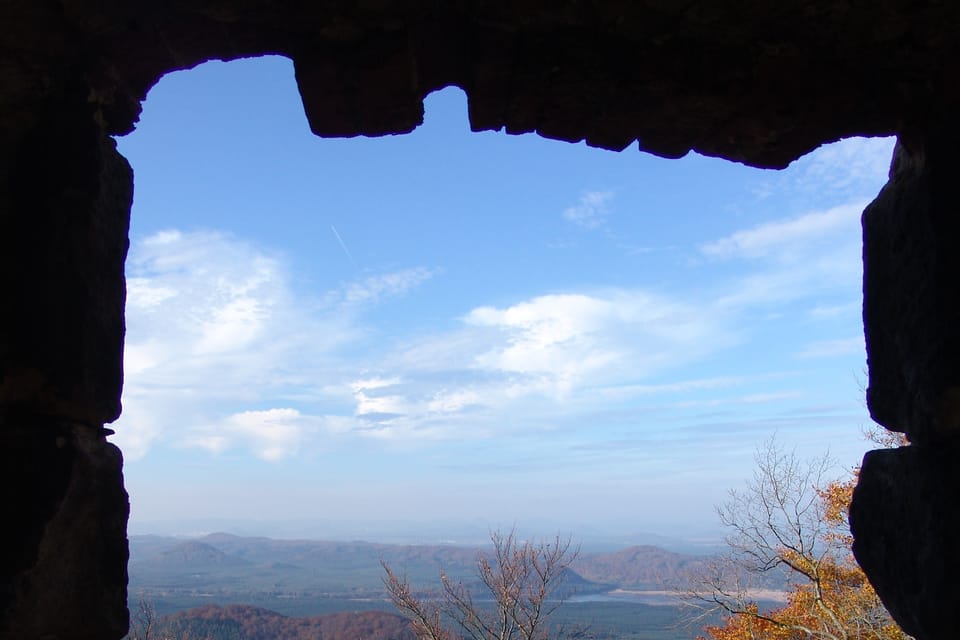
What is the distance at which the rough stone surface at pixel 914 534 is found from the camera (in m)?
1.85

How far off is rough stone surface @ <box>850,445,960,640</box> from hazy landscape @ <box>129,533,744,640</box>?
12838mm

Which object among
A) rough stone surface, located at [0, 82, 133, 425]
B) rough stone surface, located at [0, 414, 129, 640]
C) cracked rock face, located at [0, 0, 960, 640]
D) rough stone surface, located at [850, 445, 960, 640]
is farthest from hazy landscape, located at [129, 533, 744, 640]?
rough stone surface, located at [0, 82, 133, 425]

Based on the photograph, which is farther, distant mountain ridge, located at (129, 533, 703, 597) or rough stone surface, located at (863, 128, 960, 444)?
distant mountain ridge, located at (129, 533, 703, 597)

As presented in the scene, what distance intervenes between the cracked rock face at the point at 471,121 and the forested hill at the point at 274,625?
26.6 metres

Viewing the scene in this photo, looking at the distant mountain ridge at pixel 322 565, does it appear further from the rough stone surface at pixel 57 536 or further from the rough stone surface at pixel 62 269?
the rough stone surface at pixel 62 269

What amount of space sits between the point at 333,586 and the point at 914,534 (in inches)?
3563

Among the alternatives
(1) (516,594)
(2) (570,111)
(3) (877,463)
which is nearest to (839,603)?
(1) (516,594)

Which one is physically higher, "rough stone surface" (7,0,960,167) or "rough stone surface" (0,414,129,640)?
"rough stone surface" (7,0,960,167)

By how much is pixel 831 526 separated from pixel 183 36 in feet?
50.5

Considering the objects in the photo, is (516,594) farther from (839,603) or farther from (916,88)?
(916,88)

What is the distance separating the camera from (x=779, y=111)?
2361 mm

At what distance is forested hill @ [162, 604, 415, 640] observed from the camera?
28.2m

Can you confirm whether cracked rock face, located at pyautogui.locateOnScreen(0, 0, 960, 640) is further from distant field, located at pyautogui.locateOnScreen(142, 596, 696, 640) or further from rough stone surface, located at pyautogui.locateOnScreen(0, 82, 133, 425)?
distant field, located at pyautogui.locateOnScreen(142, 596, 696, 640)

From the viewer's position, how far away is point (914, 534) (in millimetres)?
1988
